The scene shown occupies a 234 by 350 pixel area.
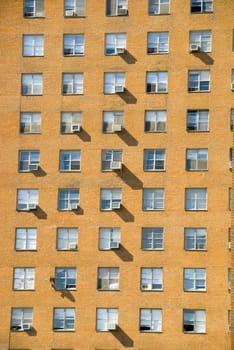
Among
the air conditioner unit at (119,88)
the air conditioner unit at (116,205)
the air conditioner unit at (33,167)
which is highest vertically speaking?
the air conditioner unit at (119,88)

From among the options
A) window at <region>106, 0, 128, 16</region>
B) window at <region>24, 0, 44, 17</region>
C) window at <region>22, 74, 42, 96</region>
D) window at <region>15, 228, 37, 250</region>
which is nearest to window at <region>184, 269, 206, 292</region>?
window at <region>15, 228, 37, 250</region>

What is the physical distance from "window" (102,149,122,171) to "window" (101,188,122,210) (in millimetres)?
1717

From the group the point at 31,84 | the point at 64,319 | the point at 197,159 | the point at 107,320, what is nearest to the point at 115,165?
the point at 197,159

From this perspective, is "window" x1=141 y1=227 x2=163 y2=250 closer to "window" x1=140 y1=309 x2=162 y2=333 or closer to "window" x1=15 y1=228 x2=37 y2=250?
"window" x1=140 y1=309 x2=162 y2=333

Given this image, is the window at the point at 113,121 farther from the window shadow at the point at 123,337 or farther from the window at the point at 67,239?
the window shadow at the point at 123,337

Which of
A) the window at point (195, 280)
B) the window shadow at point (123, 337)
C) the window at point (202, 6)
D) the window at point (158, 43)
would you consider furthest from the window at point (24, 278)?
the window at point (202, 6)

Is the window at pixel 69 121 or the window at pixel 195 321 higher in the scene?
the window at pixel 69 121

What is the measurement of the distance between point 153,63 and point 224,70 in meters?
5.51

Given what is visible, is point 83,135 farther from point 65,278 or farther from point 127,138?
point 65,278

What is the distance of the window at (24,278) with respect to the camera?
240 ft

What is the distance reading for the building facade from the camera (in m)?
71.8

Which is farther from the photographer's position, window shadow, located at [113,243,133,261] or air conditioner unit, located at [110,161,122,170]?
air conditioner unit, located at [110,161,122,170]

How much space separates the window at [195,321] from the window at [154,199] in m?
8.27

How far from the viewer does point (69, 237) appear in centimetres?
7344
